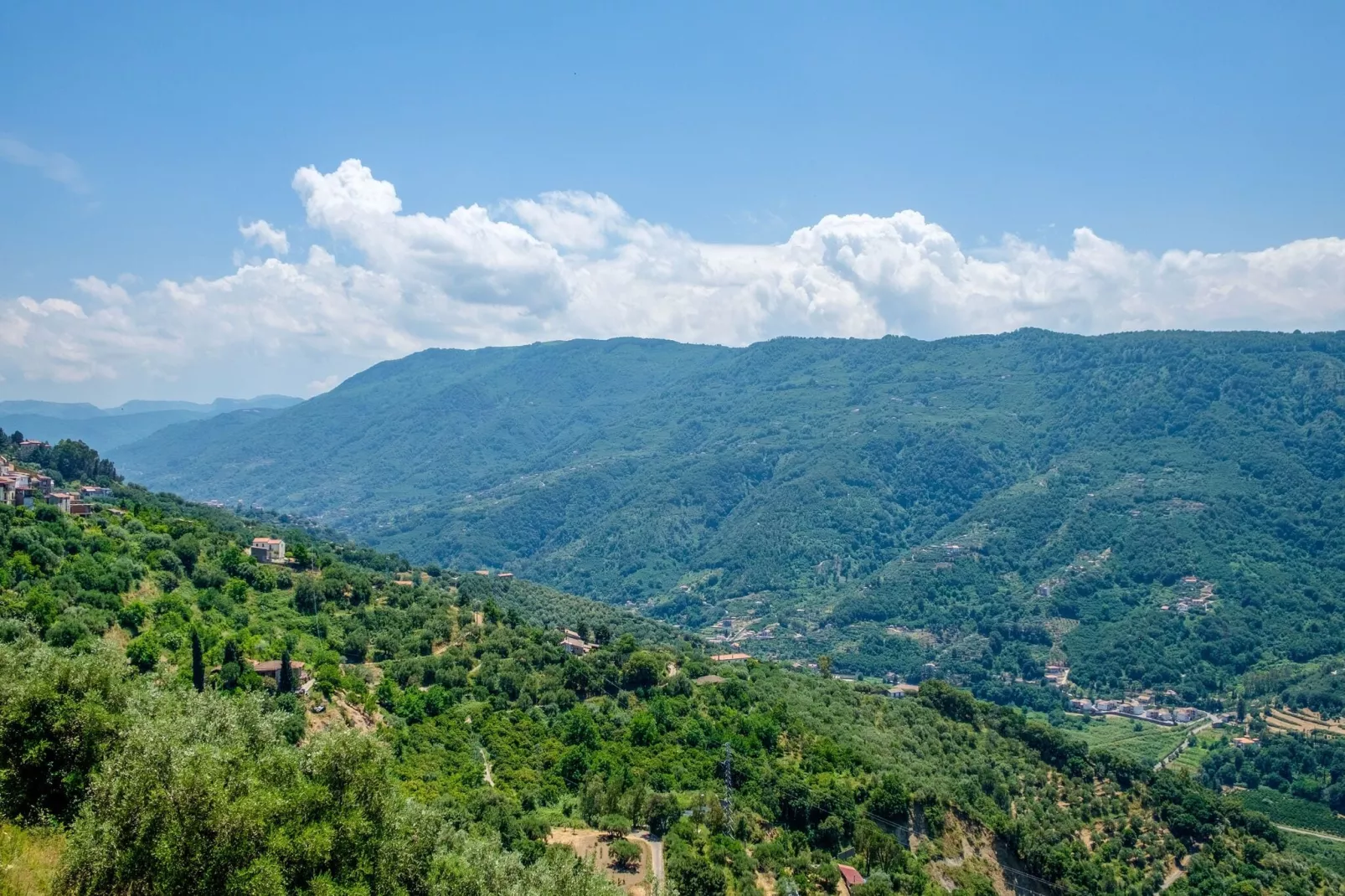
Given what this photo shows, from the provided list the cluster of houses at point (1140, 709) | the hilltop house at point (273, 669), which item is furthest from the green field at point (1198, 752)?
the hilltop house at point (273, 669)

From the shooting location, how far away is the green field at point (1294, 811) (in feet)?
238

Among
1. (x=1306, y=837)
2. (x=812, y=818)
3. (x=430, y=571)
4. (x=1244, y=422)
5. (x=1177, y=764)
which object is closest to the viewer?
(x=812, y=818)

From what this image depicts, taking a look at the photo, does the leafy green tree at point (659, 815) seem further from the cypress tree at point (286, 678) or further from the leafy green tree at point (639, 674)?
the cypress tree at point (286, 678)

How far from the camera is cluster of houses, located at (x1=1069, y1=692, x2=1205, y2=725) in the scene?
105 m

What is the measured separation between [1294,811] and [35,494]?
102575 mm

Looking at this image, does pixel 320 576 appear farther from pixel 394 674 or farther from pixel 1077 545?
pixel 1077 545

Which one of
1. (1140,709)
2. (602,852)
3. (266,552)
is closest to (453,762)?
(602,852)

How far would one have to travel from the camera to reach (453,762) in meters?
39.2

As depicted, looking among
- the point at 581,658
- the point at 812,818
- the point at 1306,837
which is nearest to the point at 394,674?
the point at 581,658

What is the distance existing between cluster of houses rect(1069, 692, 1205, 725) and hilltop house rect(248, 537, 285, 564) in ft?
307

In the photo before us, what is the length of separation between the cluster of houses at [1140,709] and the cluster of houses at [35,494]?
107945mm

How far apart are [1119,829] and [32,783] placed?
49725 mm

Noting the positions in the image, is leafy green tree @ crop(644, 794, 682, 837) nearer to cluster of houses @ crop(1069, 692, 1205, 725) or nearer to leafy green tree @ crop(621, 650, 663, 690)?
leafy green tree @ crop(621, 650, 663, 690)

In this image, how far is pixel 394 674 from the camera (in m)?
47.5
